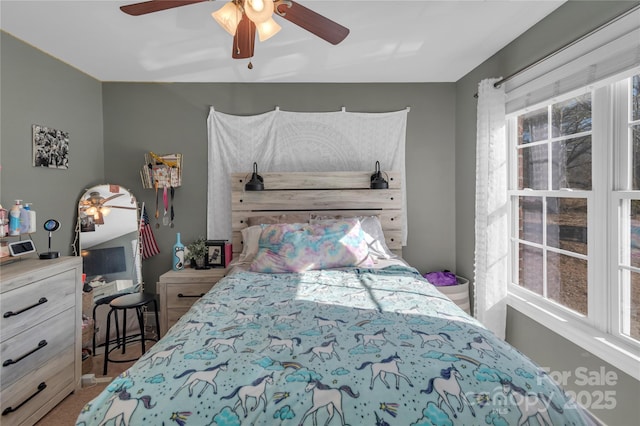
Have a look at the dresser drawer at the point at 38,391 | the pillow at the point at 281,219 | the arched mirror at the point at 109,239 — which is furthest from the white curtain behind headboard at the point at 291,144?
the dresser drawer at the point at 38,391

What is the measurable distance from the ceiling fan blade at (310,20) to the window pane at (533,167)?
1.70 meters

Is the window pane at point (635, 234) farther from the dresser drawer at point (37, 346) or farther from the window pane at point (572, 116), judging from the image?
the dresser drawer at point (37, 346)

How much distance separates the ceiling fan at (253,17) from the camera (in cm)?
150

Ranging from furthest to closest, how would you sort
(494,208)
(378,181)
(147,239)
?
(147,239) → (378,181) → (494,208)

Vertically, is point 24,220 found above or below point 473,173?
below

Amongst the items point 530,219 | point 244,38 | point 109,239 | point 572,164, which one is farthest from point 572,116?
point 109,239

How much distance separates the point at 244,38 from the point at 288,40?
900 mm

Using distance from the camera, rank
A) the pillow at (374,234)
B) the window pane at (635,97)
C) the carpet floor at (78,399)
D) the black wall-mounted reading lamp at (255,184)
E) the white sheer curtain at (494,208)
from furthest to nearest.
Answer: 1. the black wall-mounted reading lamp at (255,184)
2. the pillow at (374,234)
3. the white sheer curtain at (494,208)
4. the carpet floor at (78,399)
5. the window pane at (635,97)

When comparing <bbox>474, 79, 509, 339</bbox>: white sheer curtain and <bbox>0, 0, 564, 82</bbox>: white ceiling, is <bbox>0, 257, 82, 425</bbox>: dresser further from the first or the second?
<bbox>474, 79, 509, 339</bbox>: white sheer curtain

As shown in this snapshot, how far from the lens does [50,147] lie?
2.82 m

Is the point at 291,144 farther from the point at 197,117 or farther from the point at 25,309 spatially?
the point at 25,309

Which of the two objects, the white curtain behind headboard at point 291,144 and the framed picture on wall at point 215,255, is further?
the white curtain behind headboard at point 291,144

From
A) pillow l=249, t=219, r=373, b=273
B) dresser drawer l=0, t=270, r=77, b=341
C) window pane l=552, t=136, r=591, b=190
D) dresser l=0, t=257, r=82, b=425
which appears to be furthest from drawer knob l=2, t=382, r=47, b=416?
window pane l=552, t=136, r=591, b=190

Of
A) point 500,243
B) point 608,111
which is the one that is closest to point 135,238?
point 500,243
